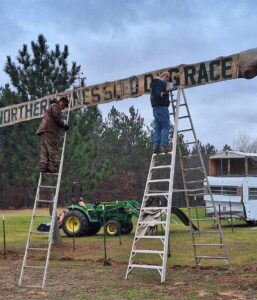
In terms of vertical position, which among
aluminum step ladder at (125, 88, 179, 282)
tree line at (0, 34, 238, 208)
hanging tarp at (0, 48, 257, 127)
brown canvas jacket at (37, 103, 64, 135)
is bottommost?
aluminum step ladder at (125, 88, 179, 282)

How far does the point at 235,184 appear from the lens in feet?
79.8

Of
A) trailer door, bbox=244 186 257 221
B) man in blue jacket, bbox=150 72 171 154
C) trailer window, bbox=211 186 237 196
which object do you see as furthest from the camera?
trailer window, bbox=211 186 237 196

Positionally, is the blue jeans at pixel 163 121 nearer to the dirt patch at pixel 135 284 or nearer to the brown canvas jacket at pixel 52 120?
the brown canvas jacket at pixel 52 120

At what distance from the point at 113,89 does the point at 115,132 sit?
45048 mm

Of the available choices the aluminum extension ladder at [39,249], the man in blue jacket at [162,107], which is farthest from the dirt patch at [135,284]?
the man in blue jacket at [162,107]

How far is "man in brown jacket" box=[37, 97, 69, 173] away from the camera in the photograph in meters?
10.0

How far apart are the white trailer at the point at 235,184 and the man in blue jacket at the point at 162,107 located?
1341cm

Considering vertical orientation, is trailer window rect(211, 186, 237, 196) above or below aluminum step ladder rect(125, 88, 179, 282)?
above

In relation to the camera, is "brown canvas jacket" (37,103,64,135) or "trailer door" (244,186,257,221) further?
"trailer door" (244,186,257,221)

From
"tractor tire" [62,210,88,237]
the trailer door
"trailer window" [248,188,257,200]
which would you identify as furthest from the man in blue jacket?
"trailer window" [248,188,257,200]

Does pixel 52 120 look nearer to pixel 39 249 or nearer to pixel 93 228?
pixel 39 249

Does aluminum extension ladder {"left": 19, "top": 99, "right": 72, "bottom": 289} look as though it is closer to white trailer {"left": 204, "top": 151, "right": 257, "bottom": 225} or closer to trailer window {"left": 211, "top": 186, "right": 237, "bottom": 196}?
white trailer {"left": 204, "top": 151, "right": 257, "bottom": 225}

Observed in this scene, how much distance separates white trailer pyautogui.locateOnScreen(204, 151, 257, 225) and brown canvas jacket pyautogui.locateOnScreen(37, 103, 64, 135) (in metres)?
14.1

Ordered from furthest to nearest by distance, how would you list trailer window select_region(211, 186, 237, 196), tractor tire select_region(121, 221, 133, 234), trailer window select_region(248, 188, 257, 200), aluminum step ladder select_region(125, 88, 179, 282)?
trailer window select_region(211, 186, 237, 196)
trailer window select_region(248, 188, 257, 200)
tractor tire select_region(121, 221, 133, 234)
aluminum step ladder select_region(125, 88, 179, 282)
